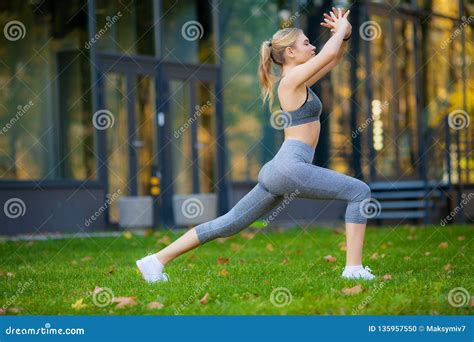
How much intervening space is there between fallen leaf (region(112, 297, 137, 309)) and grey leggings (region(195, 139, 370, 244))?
0.68 metres

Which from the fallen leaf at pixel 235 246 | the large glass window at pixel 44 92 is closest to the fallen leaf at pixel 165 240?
the fallen leaf at pixel 235 246

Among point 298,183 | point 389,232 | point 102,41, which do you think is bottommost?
point 389,232

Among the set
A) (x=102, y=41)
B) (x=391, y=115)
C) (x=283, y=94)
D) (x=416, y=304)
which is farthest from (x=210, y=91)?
(x=416, y=304)

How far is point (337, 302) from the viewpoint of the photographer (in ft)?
16.0

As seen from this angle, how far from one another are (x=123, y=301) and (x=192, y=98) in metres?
8.90

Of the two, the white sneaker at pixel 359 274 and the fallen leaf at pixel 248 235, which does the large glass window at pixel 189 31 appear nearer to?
the fallen leaf at pixel 248 235

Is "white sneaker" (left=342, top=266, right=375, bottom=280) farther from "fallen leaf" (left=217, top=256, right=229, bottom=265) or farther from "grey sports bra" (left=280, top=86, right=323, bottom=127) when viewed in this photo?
"fallen leaf" (left=217, top=256, right=229, bottom=265)

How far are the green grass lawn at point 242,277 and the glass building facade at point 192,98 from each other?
237 cm

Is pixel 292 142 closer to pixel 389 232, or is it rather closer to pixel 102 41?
pixel 389 232

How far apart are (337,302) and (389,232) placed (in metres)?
6.27

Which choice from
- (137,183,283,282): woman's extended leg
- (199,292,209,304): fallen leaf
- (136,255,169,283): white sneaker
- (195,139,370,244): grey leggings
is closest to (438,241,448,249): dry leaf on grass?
(195,139,370,244): grey leggings

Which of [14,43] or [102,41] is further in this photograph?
[102,41]

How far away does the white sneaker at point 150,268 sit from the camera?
18.7 feet

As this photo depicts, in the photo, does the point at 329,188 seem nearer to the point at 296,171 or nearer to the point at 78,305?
the point at 296,171
